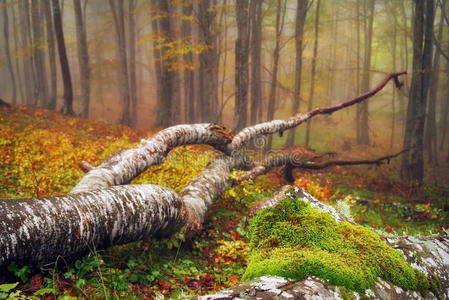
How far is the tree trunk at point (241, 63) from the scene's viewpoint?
13.3 m

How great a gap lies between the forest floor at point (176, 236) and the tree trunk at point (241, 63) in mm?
4218

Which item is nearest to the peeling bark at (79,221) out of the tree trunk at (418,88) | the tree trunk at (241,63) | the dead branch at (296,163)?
the dead branch at (296,163)

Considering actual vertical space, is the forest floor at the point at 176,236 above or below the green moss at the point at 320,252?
below

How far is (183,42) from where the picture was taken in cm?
1582

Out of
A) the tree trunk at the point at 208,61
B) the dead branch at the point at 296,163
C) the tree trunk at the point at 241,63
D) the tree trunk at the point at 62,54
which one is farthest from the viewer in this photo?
the tree trunk at the point at 62,54

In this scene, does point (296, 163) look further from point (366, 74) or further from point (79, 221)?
point (366, 74)

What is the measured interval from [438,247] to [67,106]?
19230 millimetres

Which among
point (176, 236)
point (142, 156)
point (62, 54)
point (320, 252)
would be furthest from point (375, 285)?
point (62, 54)

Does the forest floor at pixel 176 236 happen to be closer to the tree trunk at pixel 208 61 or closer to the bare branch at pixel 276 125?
the bare branch at pixel 276 125

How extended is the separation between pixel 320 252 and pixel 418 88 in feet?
45.8

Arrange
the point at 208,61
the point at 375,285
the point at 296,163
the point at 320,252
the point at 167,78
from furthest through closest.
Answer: the point at 208,61 → the point at 167,78 → the point at 296,163 → the point at 320,252 → the point at 375,285

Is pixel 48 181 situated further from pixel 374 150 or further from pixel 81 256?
pixel 374 150

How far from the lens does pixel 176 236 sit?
397cm

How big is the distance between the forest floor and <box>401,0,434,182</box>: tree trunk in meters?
1.22
